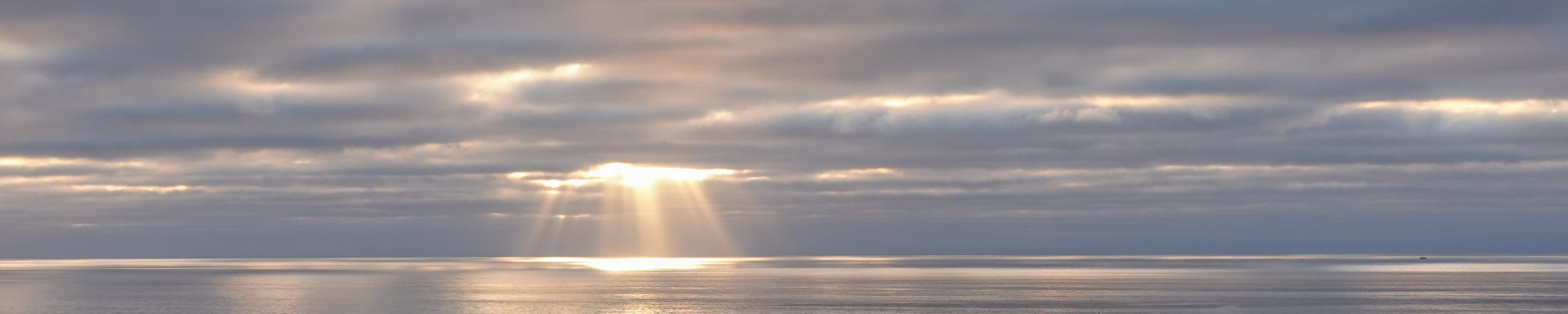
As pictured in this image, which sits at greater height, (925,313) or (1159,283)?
(1159,283)

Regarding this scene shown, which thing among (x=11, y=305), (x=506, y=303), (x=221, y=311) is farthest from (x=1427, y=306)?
(x=11, y=305)

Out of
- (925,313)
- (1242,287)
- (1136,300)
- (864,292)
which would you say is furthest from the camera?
(1242,287)

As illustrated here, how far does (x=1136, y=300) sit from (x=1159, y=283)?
126ft

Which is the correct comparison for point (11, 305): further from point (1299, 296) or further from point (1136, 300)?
point (1299, 296)

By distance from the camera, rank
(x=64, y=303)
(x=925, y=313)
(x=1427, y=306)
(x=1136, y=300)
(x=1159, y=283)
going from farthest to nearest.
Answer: (x=1159, y=283)
(x=64, y=303)
(x=1136, y=300)
(x=1427, y=306)
(x=925, y=313)

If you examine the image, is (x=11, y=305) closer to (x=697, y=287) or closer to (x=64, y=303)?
(x=64, y=303)

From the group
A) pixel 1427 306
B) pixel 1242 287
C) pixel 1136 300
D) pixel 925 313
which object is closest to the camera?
pixel 925 313

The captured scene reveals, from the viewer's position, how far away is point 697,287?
124188mm

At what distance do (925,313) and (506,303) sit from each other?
29617 mm

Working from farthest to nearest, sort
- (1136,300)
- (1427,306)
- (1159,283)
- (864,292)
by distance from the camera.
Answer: (1159,283) < (864,292) < (1136,300) < (1427,306)

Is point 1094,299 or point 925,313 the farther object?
point 1094,299

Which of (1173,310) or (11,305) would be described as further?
(11,305)

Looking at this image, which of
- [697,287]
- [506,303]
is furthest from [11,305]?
[697,287]

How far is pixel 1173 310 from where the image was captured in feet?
262
